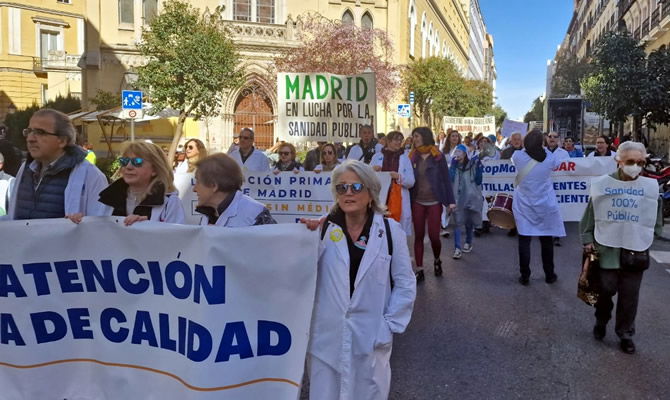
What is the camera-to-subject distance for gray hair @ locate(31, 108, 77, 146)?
3.68 meters

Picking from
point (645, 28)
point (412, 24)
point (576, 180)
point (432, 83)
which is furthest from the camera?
point (412, 24)

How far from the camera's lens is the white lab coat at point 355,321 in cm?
288

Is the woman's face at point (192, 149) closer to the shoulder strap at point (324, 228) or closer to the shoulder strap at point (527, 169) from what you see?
the shoulder strap at point (324, 228)

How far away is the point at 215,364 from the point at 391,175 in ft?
13.4

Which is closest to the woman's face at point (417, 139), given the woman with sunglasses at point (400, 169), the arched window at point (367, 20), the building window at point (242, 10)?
the woman with sunglasses at point (400, 169)

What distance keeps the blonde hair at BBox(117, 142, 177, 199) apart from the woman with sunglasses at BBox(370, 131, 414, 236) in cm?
342

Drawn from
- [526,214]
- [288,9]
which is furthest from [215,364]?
[288,9]

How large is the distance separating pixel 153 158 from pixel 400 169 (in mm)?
3912

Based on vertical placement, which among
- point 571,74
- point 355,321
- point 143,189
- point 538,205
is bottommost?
point 355,321

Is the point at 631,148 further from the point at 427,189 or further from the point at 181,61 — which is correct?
the point at 181,61

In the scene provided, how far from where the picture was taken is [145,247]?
3.14m

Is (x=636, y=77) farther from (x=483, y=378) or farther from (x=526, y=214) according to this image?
(x=483, y=378)

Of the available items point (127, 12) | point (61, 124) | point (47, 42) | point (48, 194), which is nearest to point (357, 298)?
point (48, 194)

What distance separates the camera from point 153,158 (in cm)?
357
